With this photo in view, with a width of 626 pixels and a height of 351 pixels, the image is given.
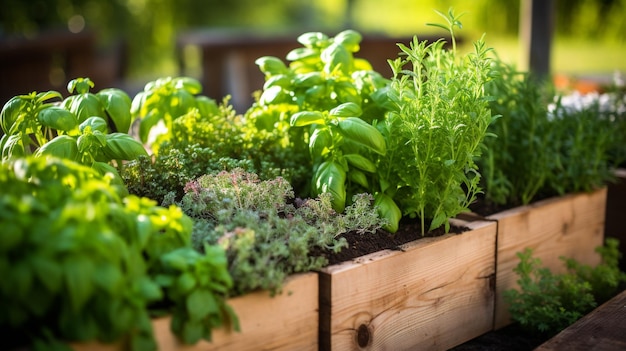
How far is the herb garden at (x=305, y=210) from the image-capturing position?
104cm

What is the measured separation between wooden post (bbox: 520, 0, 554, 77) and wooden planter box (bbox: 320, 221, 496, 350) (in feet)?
5.71

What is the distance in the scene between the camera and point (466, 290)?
1726 mm

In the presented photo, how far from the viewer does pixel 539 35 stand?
3.29 metres

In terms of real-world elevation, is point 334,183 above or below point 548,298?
above

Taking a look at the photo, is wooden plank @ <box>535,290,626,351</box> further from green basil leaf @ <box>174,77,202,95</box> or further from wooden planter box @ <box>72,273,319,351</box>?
green basil leaf @ <box>174,77,202,95</box>

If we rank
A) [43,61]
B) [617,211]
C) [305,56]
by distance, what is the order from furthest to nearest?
[43,61]
[617,211]
[305,56]

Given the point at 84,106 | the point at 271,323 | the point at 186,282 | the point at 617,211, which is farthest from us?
the point at 617,211

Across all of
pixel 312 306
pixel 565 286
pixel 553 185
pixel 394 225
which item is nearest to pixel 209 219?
pixel 312 306

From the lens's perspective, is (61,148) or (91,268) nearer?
(91,268)

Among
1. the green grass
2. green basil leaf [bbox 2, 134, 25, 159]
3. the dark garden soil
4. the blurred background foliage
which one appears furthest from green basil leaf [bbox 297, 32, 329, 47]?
the green grass

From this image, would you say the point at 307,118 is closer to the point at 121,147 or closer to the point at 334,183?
the point at 334,183

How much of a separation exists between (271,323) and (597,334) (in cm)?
69

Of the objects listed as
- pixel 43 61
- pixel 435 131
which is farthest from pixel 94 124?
pixel 43 61

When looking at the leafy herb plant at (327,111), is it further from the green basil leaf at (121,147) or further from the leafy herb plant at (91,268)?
the leafy herb plant at (91,268)
